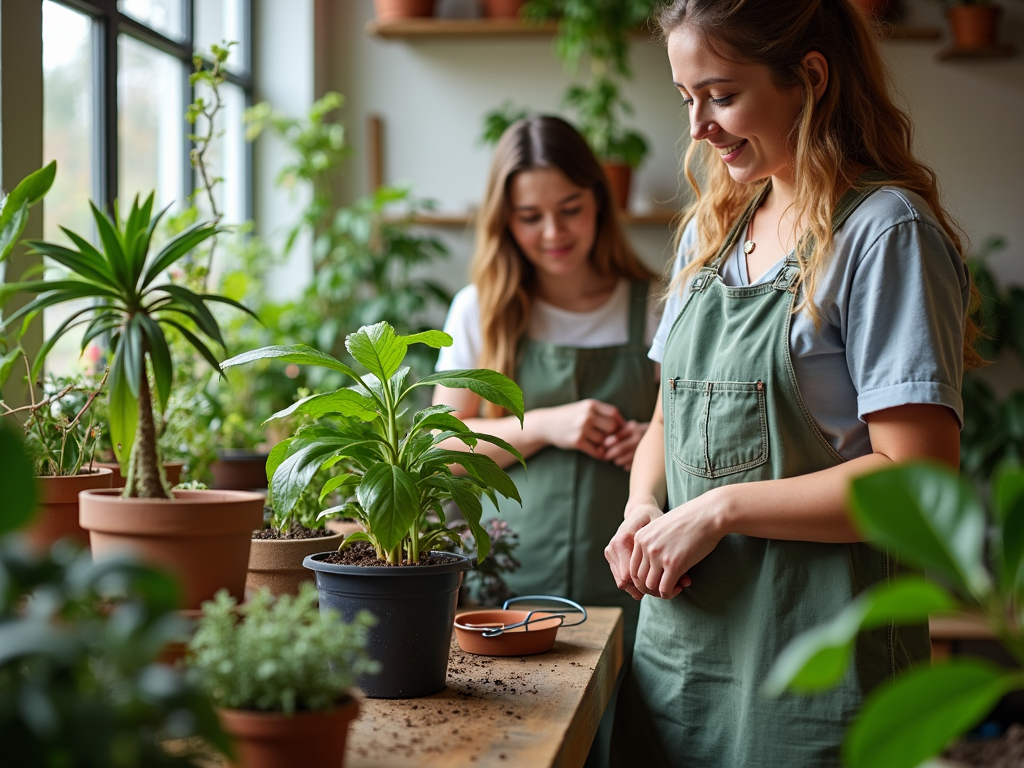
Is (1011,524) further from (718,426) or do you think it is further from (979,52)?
(979,52)

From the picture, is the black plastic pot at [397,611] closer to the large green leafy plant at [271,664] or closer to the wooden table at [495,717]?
the wooden table at [495,717]

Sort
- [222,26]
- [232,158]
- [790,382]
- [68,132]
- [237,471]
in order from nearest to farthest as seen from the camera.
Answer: [790,382] → [237,471] → [68,132] → [222,26] → [232,158]

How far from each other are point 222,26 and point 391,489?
2.88 meters

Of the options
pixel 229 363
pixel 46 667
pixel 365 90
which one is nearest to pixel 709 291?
pixel 229 363

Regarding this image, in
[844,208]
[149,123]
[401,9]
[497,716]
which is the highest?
[401,9]

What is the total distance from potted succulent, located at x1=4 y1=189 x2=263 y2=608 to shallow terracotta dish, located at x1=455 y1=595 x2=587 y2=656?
39 cm

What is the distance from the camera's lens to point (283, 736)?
0.79 metres

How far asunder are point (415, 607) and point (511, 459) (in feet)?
3.00

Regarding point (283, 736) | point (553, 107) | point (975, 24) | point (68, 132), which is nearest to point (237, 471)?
point (68, 132)

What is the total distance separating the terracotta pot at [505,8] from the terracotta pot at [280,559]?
272 centimetres

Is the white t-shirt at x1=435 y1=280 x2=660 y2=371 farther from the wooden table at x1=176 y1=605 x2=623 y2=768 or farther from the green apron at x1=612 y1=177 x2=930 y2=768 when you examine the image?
the wooden table at x1=176 y1=605 x2=623 y2=768

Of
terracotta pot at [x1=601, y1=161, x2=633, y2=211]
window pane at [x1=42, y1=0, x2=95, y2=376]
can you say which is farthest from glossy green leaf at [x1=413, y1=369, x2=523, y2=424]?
terracotta pot at [x1=601, y1=161, x2=633, y2=211]

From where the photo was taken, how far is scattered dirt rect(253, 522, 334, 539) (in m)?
1.34

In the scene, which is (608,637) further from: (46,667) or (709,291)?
(46,667)
